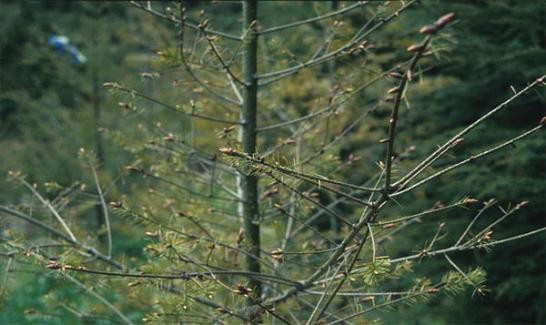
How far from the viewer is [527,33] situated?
533cm

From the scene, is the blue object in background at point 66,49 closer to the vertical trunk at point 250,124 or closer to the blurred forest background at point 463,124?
the blurred forest background at point 463,124

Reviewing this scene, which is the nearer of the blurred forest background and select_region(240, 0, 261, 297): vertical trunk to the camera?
select_region(240, 0, 261, 297): vertical trunk

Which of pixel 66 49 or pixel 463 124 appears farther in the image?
pixel 66 49

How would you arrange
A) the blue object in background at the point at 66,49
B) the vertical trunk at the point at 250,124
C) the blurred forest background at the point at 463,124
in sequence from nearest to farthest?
1. the vertical trunk at the point at 250,124
2. the blurred forest background at the point at 463,124
3. the blue object in background at the point at 66,49

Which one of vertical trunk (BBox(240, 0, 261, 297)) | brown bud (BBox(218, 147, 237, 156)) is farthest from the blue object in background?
brown bud (BBox(218, 147, 237, 156))

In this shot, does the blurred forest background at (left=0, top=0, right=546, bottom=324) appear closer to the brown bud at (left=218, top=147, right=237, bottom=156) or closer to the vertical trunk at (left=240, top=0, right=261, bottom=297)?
the vertical trunk at (left=240, top=0, right=261, bottom=297)

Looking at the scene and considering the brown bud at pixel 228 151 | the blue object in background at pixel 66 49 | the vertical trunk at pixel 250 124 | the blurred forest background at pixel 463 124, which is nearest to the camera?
the brown bud at pixel 228 151

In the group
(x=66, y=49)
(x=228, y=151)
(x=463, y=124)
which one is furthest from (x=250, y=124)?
(x=66, y=49)

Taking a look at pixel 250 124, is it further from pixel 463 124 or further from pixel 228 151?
pixel 463 124

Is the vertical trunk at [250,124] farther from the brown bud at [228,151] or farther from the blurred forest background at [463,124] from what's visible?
the brown bud at [228,151]

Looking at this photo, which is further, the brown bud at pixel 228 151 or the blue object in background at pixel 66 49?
the blue object in background at pixel 66 49

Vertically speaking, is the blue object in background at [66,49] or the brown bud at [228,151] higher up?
the brown bud at [228,151]

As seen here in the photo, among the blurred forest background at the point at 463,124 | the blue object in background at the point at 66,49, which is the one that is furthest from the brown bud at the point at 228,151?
the blue object in background at the point at 66,49

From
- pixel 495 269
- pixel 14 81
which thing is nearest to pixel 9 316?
pixel 495 269
